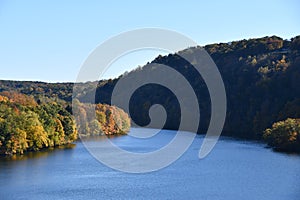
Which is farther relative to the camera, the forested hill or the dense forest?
the forested hill

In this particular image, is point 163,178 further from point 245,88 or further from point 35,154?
point 245,88

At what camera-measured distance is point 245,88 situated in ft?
199

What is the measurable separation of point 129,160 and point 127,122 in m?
30.8

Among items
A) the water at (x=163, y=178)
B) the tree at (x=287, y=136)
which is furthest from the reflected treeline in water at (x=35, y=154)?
the tree at (x=287, y=136)

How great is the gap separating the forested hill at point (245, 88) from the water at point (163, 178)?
16747mm

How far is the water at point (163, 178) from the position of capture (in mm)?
21766

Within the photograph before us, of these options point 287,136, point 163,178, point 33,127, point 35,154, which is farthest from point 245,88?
point 163,178

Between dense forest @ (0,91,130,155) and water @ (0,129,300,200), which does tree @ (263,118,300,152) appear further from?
dense forest @ (0,91,130,155)

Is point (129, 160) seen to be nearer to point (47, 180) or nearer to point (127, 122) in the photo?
point (47, 180)

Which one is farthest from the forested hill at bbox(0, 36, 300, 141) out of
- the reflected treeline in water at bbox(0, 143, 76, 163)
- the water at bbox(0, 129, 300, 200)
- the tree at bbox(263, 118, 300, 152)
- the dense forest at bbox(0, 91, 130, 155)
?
the reflected treeline in water at bbox(0, 143, 76, 163)

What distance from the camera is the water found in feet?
71.4

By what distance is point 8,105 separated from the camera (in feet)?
127

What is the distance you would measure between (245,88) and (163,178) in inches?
1463

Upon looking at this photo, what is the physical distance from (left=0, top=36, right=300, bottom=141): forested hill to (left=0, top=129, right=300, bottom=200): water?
659 inches
